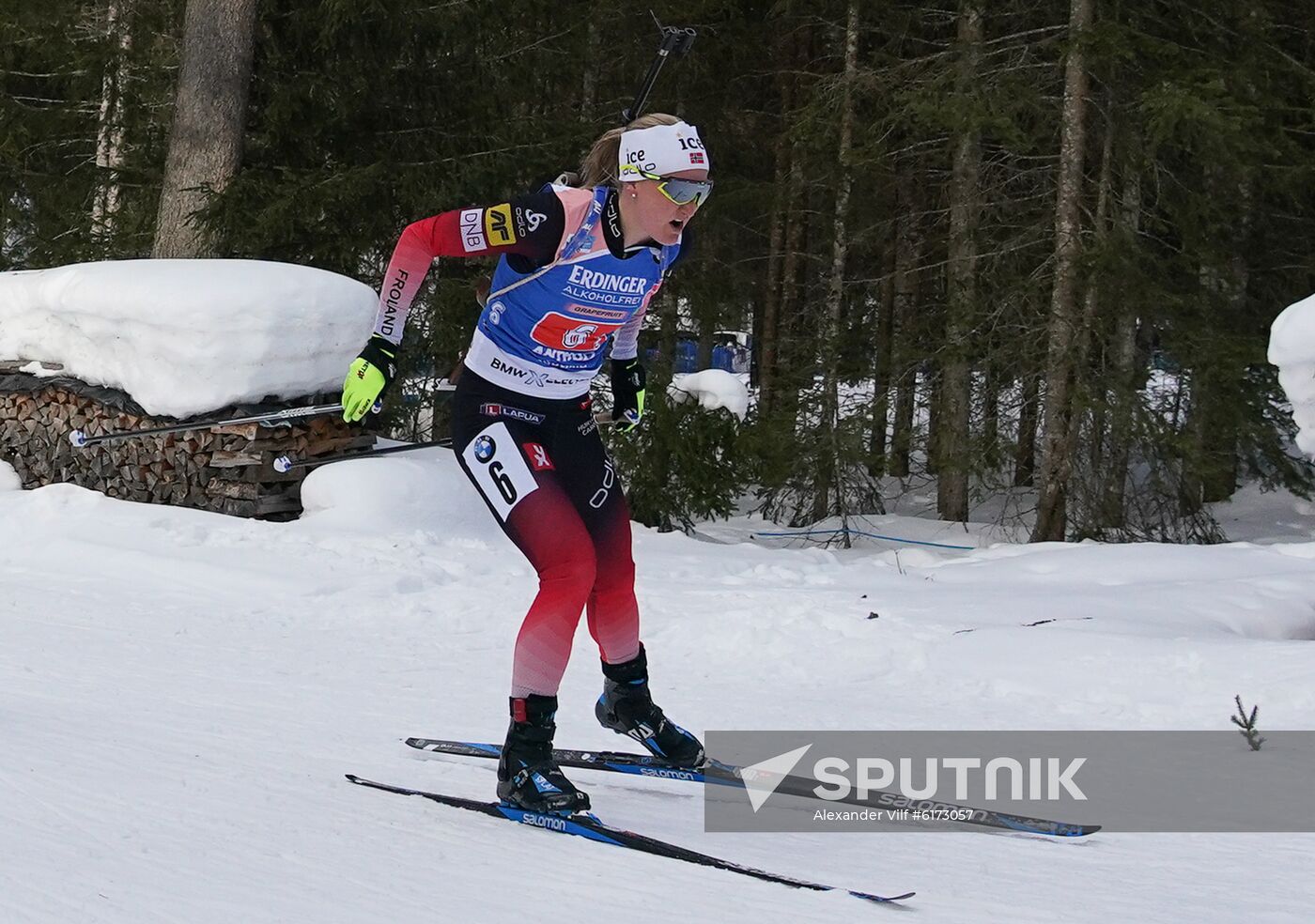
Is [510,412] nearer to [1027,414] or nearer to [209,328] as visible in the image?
[209,328]

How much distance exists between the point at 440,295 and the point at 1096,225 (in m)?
5.55

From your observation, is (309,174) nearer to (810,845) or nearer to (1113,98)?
(1113,98)

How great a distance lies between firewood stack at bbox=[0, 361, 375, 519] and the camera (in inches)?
376

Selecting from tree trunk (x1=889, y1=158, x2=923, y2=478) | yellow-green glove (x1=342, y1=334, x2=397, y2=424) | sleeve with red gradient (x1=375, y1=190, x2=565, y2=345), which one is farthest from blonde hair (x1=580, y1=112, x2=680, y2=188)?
tree trunk (x1=889, y1=158, x2=923, y2=478)

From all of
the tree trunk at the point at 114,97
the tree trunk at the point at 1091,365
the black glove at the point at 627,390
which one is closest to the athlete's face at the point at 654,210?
the black glove at the point at 627,390

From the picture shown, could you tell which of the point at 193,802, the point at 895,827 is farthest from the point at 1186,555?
the point at 193,802

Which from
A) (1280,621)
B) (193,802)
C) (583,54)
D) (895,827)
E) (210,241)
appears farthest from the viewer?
(583,54)

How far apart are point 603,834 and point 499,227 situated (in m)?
1.73

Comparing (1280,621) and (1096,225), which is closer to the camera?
(1280,621)

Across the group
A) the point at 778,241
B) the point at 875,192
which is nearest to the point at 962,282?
the point at 875,192

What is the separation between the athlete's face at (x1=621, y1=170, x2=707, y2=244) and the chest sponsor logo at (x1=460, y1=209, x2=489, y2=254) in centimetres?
42

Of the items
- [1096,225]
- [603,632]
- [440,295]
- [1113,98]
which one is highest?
[1113,98]

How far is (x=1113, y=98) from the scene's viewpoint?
1139 centimetres

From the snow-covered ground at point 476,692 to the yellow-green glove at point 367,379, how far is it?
1.15 m
